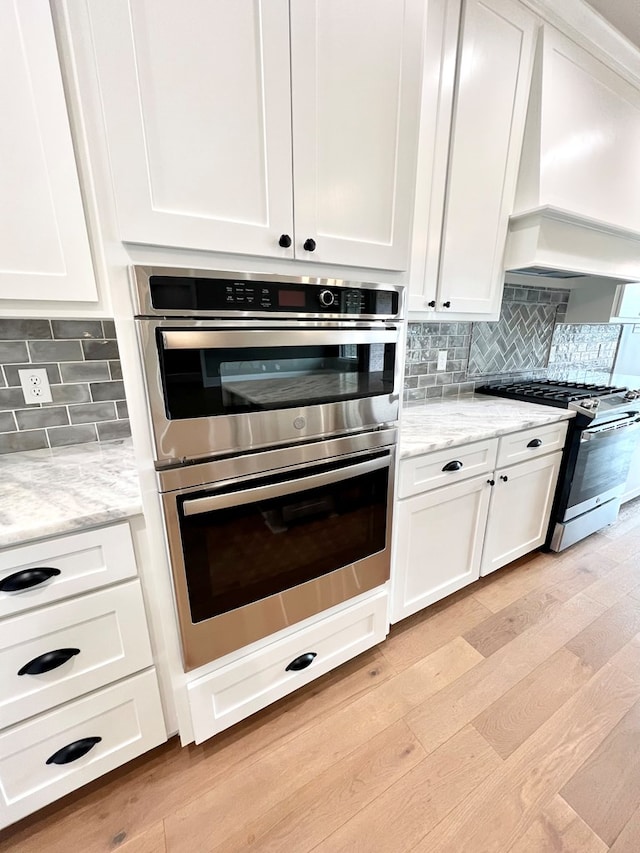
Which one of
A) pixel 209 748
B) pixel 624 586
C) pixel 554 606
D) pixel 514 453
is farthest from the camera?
pixel 624 586

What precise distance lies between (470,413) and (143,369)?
5.23 ft

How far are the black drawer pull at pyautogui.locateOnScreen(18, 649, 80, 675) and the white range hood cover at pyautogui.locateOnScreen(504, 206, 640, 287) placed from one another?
7.57 feet

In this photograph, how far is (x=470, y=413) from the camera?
1.85 meters

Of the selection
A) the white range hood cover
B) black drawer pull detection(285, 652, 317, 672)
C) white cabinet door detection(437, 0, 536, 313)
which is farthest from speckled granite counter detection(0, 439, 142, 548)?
the white range hood cover

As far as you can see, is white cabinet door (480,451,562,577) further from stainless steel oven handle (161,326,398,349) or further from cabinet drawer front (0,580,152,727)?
cabinet drawer front (0,580,152,727)

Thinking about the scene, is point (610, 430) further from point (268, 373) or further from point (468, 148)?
point (268, 373)

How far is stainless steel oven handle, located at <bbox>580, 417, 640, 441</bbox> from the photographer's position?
6.24 feet

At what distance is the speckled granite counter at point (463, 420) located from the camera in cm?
144

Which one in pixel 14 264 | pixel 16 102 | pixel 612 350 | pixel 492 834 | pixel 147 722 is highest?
pixel 16 102

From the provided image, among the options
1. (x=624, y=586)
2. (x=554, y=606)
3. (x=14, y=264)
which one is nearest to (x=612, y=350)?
(x=624, y=586)

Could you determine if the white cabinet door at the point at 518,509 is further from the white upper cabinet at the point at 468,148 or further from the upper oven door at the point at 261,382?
the upper oven door at the point at 261,382

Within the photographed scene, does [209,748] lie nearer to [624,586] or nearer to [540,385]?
[624,586]

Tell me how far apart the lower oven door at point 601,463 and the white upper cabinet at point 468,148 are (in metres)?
1.02

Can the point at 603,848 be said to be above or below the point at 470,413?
below
